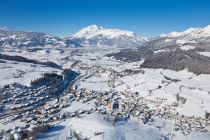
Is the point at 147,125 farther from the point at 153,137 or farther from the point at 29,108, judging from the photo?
the point at 29,108

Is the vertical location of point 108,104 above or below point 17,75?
below

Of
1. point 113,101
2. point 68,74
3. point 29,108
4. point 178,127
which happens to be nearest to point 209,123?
point 178,127

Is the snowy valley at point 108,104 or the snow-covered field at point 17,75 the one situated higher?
the snow-covered field at point 17,75

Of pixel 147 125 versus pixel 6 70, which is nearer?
pixel 147 125

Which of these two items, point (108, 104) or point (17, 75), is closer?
point (108, 104)

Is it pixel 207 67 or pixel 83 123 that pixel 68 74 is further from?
pixel 83 123

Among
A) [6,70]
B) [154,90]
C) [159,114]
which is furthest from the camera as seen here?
[6,70]

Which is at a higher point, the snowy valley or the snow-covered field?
the snow-covered field

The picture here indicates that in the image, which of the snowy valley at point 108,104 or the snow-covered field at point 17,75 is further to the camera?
the snow-covered field at point 17,75

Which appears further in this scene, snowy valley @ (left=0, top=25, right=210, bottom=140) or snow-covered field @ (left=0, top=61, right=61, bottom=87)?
→ snow-covered field @ (left=0, top=61, right=61, bottom=87)

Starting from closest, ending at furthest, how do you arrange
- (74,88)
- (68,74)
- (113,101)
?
1. (113,101)
2. (74,88)
3. (68,74)

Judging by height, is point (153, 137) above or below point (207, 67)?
below
